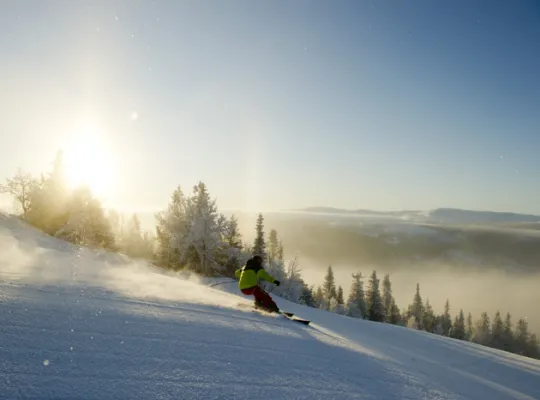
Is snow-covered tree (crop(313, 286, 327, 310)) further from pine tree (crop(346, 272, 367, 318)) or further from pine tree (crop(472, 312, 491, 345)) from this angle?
pine tree (crop(472, 312, 491, 345))

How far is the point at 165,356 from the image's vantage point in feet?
14.2

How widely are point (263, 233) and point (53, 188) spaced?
1134 inches

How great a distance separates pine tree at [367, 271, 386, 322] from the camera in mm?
63562

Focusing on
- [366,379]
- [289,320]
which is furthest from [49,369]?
[289,320]

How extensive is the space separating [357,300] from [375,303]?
27.5 feet

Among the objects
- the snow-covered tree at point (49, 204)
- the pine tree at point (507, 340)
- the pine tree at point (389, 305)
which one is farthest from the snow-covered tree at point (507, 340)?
the snow-covered tree at point (49, 204)

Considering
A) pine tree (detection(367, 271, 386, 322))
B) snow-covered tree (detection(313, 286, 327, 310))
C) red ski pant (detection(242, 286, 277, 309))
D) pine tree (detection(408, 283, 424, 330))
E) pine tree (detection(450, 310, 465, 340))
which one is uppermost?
red ski pant (detection(242, 286, 277, 309))

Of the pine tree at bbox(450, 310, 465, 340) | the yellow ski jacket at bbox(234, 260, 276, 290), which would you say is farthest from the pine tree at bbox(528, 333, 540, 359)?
the yellow ski jacket at bbox(234, 260, 276, 290)

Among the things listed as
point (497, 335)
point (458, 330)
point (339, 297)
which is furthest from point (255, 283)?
point (497, 335)

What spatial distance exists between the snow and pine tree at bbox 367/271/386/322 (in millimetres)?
60485

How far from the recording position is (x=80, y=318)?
4984 millimetres

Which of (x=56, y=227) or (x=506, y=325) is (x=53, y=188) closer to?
(x=56, y=227)

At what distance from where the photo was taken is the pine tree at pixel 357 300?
222 ft

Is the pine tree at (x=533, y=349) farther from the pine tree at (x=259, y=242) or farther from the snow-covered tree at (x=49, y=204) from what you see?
the snow-covered tree at (x=49, y=204)
